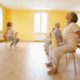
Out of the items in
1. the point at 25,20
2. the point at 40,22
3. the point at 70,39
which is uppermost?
the point at 25,20

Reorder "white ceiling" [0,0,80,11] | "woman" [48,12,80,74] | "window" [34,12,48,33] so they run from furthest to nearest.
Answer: "window" [34,12,48,33] → "white ceiling" [0,0,80,11] → "woman" [48,12,80,74]

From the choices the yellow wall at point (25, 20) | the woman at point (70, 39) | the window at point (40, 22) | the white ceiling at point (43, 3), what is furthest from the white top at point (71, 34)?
the yellow wall at point (25, 20)

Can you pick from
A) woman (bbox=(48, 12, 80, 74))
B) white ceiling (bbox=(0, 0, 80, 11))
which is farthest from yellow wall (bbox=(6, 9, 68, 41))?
woman (bbox=(48, 12, 80, 74))

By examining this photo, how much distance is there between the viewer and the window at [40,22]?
53.1 ft

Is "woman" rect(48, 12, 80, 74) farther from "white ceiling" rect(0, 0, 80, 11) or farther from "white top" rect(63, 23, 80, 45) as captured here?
"white ceiling" rect(0, 0, 80, 11)

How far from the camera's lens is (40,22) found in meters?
16.1

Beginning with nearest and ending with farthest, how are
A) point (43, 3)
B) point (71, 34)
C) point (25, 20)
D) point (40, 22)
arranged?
point (71, 34) < point (43, 3) < point (40, 22) < point (25, 20)

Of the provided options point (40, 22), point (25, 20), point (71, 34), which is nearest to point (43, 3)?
point (40, 22)

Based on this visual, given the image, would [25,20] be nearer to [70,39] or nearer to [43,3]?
[43,3]

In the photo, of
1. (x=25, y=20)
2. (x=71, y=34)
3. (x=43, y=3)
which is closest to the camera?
(x=71, y=34)

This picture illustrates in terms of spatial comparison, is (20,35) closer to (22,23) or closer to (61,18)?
(22,23)

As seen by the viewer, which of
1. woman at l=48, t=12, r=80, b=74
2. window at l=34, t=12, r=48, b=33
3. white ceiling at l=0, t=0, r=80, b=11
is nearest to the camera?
woman at l=48, t=12, r=80, b=74

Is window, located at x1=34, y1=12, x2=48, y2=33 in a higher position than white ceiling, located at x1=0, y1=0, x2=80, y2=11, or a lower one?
lower

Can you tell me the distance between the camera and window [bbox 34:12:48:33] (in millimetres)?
16172
